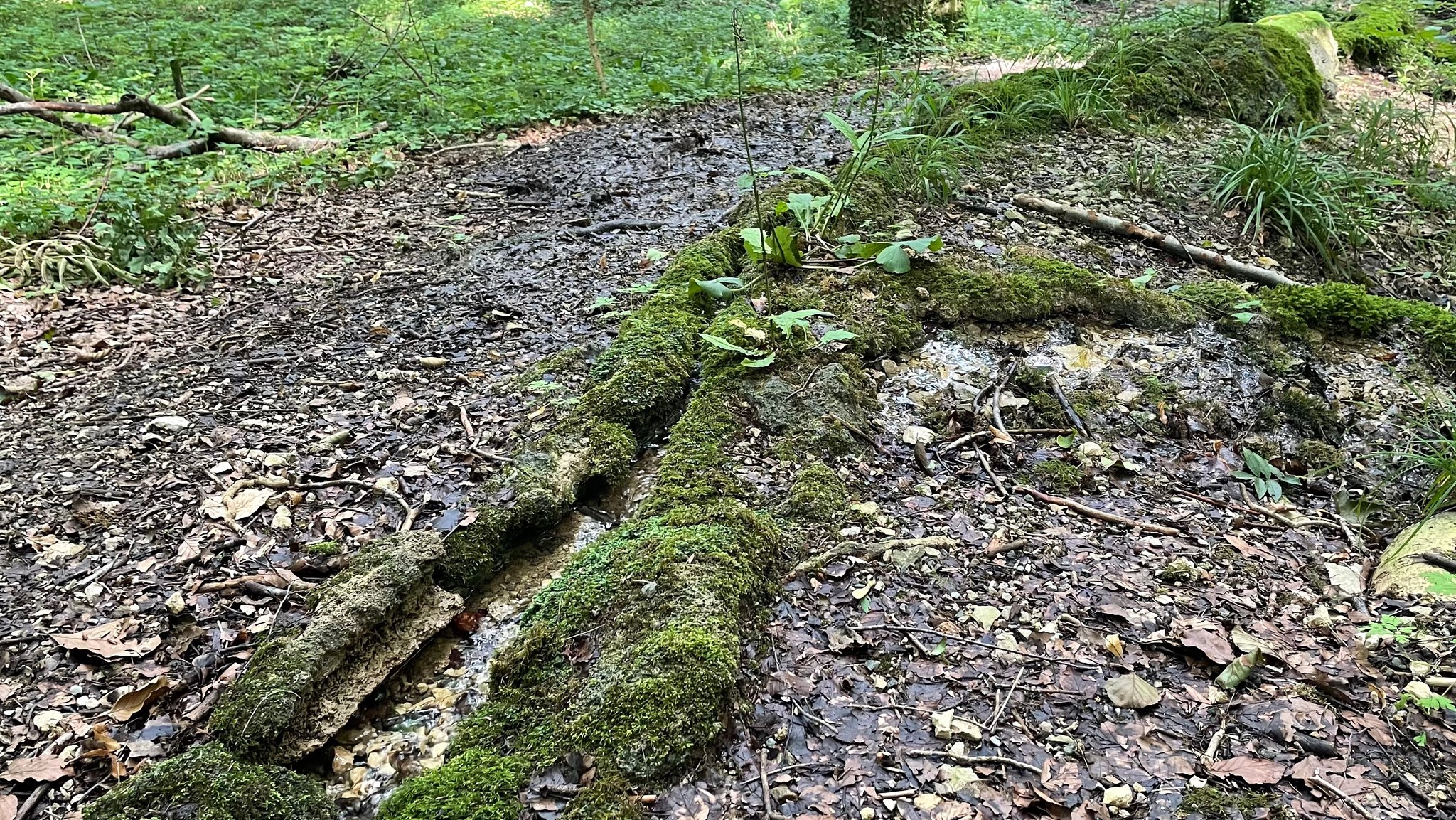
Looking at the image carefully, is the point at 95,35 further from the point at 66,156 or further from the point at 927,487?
the point at 927,487

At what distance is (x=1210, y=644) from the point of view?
2.18 m

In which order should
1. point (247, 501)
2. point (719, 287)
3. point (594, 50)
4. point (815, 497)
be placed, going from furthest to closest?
point (594, 50) → point (719, 287) → point (247, 501) → point (815, 497)

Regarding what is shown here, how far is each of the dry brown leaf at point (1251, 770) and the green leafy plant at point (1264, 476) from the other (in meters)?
1.24

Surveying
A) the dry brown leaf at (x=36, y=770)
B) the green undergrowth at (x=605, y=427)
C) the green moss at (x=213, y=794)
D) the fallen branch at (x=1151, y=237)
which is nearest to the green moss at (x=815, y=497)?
the green undergrowth at (x=605, y=427)

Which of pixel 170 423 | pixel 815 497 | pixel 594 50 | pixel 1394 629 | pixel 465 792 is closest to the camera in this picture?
pixel 465 792

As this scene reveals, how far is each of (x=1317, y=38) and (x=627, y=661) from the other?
8.32m

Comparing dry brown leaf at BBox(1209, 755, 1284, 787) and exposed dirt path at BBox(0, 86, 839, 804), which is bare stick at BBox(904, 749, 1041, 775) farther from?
exposed dirt path at BBox(0, 86, 839, 804)

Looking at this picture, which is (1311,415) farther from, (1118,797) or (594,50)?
(594,50)

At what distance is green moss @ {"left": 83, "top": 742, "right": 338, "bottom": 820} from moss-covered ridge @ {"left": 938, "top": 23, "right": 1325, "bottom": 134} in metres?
5.16

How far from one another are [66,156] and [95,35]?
400 cm

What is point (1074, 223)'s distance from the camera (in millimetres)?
4496

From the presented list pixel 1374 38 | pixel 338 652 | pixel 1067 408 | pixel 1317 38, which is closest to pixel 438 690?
pixel 338 652

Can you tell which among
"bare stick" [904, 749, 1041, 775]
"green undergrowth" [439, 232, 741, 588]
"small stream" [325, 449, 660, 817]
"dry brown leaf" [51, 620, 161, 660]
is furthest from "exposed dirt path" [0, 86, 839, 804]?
"bare stick" [904, 749, 1041, 775]

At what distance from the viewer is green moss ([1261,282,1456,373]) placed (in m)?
3.51
